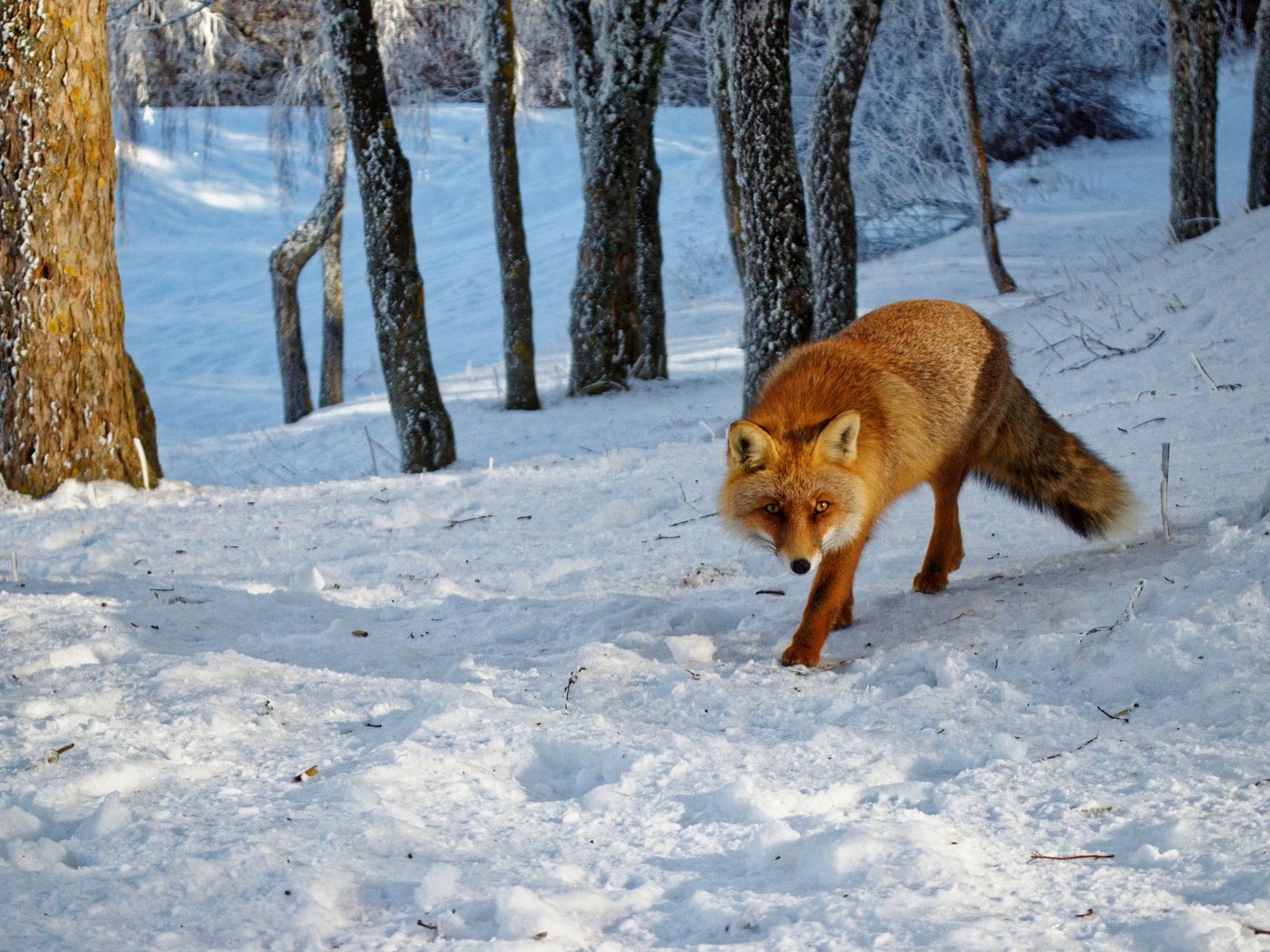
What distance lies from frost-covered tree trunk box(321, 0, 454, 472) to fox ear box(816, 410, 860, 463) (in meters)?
6.78

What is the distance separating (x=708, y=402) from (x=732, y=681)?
34.1 ft

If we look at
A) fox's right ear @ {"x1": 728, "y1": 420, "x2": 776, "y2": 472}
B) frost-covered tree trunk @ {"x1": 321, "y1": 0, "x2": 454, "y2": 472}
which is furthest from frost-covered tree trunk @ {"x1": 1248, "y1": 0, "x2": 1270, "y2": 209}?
fox's right ear @ {"x1": 728, "y1": 420, "x2": 776, "y2": 472}

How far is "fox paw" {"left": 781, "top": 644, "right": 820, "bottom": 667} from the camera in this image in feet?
14.4

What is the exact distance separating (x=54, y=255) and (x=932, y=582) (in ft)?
19.6

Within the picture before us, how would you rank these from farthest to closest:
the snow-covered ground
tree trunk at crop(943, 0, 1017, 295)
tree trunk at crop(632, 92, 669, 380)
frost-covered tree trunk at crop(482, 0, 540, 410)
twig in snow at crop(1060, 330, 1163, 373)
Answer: tree trunk at crop(943, 0, 1017, 295), tree trunk at crop(632, 92, 669, 380), frost-covered tree trunk at crop(482, 0, 540, 410), twig in snow at crop(1060, 330, 1163, 373), the snow-covered ground

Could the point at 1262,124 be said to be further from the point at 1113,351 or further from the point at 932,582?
the point at 932,582

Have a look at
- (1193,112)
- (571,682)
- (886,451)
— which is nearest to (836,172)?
(1193,112)

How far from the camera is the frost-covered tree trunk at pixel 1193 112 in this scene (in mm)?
14422

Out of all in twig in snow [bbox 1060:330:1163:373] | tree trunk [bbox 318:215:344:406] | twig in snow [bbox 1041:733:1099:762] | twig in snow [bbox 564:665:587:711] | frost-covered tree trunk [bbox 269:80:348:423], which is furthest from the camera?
tree trunk [bbox 318:215:344:406]

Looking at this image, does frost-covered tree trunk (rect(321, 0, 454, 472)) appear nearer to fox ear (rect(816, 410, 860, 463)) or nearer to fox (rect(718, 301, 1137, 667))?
fox (rect(718, 301, 1137, 667))

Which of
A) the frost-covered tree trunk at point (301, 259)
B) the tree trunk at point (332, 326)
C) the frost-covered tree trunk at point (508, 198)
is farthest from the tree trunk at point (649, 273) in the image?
the tree trunk at point (332, 326)

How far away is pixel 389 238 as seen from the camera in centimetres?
1028

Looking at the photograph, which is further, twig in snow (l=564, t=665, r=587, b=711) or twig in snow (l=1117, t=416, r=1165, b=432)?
twig in snow (l=1117, t=416, r=1165, b=432)

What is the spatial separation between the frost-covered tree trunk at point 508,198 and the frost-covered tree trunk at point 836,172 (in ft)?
12.2
